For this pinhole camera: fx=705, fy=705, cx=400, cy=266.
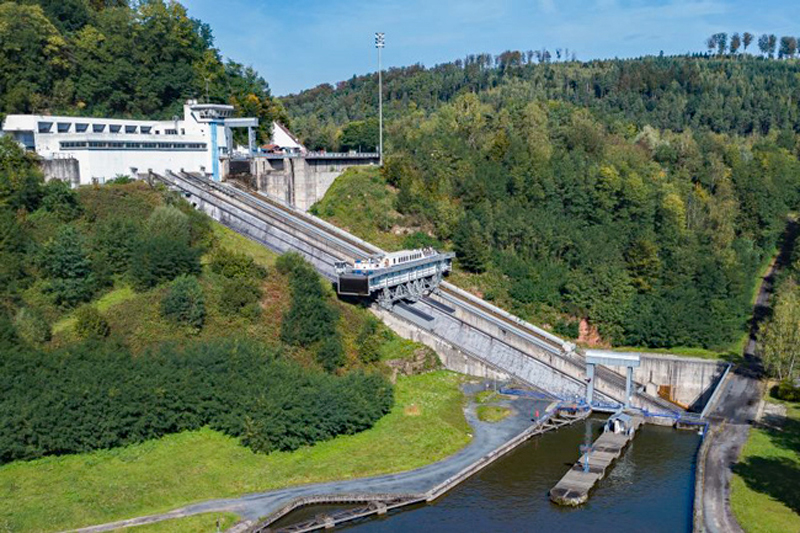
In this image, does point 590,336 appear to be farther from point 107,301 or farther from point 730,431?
point 107,301

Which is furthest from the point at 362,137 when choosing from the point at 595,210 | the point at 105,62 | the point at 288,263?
the point at 288,263

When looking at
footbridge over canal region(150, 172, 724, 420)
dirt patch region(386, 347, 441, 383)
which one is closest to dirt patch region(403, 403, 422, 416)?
dirt patch region(386, 347, 441, 383)

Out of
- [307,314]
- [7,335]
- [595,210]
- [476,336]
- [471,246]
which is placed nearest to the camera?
[7,335]

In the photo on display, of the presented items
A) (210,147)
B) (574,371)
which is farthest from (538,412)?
(210,147)

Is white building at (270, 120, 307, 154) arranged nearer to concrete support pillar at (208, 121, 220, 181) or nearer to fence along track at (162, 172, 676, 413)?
concrete support pillar at (208, 121, 220, 181)

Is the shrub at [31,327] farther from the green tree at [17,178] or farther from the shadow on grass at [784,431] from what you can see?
the shadow on grass at [784,431]

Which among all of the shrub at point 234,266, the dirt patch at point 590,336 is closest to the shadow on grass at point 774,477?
the dirt patch at point 590,336
